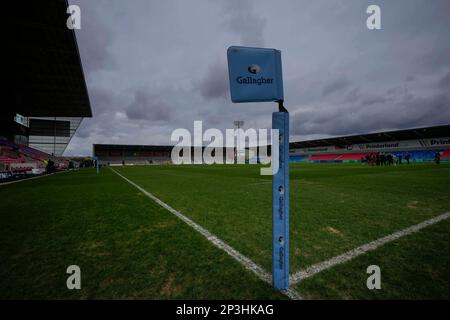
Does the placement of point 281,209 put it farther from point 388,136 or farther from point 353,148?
point 353,148

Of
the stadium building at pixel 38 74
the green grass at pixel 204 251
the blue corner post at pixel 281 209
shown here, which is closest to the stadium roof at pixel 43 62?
the stadium building at pixel 38 74

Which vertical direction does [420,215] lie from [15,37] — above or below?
below

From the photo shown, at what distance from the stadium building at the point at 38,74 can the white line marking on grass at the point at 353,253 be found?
62.1 ft

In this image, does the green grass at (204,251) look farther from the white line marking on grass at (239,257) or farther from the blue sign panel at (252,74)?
the blue sign panel at (252,74)

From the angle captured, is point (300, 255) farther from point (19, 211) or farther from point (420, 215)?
point (19, 211)

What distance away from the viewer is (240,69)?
6.01 feet

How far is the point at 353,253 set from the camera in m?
2.66

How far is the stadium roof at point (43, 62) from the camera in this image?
12.8m

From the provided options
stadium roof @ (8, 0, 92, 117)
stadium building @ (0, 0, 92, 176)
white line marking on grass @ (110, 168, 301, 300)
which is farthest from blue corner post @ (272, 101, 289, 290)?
stadium building @ (0, 0, 92, 176)

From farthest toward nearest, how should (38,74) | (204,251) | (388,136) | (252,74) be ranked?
(388,136) < (38,74) < (204,251) < (252,74)

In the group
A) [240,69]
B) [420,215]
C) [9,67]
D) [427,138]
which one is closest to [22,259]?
[240,69]

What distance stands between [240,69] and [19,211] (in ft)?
23.9

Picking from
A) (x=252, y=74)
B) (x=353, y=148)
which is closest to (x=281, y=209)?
(x=252, y=74)

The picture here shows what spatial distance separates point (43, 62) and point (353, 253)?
2683 centimetres
